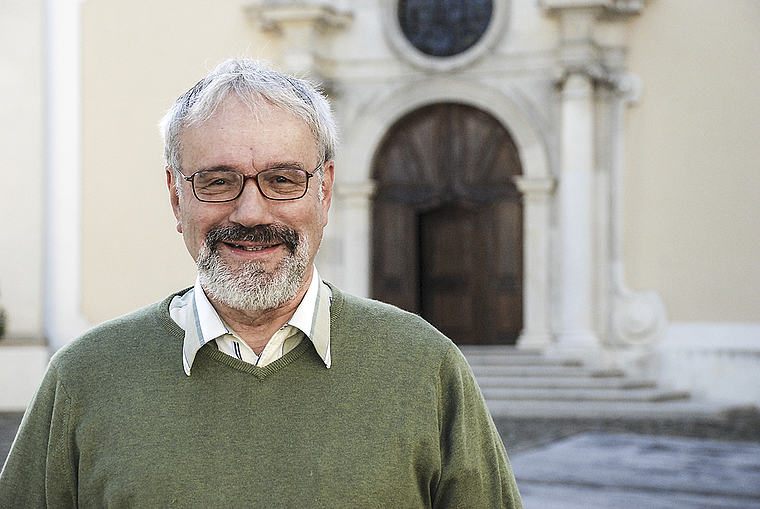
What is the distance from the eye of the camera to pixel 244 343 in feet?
6.58

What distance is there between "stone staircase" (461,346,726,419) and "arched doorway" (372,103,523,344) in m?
0.95

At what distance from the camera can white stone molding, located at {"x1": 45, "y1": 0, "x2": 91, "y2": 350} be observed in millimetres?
13141

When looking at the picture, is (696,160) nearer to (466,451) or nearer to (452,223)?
(452,223)

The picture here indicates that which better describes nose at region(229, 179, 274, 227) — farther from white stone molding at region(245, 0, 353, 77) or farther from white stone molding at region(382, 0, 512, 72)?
white stone molding at region(382, 0, 512, 72)

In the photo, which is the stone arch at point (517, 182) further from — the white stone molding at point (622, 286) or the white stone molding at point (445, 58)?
the white stone molding at point (622, 286)

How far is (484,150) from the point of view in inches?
511

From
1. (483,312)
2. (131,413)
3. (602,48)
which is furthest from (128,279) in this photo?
(131,413)

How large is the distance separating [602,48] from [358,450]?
1108 centimetres

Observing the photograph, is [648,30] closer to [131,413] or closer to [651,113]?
[651,113]

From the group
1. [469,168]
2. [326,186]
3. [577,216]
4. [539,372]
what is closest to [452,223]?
[469,168]

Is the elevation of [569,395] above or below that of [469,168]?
below

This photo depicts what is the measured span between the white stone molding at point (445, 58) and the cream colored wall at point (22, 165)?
4.33 m

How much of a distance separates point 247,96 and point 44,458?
792mm

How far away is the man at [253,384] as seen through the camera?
1896 millimetres
